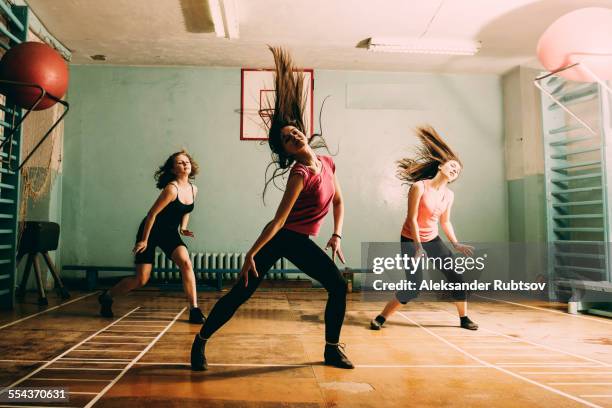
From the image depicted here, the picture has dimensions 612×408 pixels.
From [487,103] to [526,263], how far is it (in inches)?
104

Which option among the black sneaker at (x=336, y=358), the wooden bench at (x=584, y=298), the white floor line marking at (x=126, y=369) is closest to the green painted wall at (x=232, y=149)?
the wooden bench at (x=584, y=298)

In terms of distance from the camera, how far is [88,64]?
6660 millimetres

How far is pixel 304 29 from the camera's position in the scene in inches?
217

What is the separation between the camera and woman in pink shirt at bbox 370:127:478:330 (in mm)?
3490

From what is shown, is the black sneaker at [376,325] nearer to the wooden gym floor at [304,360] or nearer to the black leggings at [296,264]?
the wooden gym floor at [304,360]

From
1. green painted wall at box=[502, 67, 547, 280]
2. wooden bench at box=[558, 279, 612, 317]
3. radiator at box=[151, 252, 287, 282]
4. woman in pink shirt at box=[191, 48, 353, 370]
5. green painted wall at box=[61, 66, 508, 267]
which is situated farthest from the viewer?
green painted wall at box=[61, 66, 508, 267]

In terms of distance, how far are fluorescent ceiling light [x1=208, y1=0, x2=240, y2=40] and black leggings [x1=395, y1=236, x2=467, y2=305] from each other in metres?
3.21

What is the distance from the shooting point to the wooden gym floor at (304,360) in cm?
205

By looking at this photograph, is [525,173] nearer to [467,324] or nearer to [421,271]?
[467,324]

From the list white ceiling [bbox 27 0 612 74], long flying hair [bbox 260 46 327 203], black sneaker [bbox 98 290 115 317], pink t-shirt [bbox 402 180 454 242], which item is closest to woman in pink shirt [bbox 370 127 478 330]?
pink t-shirt [bbox 402 180 454 242]

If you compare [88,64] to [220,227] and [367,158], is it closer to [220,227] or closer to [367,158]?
[220,227]

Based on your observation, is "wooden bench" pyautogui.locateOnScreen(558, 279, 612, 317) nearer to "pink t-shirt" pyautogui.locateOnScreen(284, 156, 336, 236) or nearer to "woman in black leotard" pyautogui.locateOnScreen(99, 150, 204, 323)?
"pink t-shirt" pyautogui.locateOnScreen(284, 156, 336, 236)

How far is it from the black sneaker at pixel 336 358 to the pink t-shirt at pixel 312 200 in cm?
69

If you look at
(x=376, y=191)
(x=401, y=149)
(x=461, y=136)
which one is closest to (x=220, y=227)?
(x=376, y=191)
